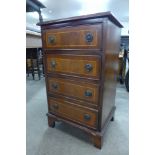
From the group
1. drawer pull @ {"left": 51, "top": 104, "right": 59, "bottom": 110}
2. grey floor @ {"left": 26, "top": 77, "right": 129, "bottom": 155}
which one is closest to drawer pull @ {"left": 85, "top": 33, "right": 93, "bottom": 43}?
drawer pull @ {"left": 51, "top": 104, "right": 59, "bottom": 110}

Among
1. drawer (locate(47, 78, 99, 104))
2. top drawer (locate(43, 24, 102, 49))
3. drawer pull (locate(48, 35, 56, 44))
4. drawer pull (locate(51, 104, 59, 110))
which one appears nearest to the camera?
top drawer (locate(43, 24, 102, 49))

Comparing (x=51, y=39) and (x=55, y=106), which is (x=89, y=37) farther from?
(x=55, y=106)

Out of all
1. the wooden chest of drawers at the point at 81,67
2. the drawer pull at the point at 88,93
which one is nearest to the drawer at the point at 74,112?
the wooden chest of drawers at the point at 81,67

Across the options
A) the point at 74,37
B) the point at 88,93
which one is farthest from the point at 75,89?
the point at 74,37

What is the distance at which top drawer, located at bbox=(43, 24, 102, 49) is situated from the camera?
994mm

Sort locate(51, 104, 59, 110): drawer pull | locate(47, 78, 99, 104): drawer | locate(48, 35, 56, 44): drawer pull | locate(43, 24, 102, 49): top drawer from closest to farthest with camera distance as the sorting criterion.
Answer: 1. locate(43, 24, 102, 49): top drawer
2. locate(47, 78, 99, 104): drawer
3. locate(48, 35, 56, 44): drawer pull
4. locate(51, 104, 59, 110): drawer pull

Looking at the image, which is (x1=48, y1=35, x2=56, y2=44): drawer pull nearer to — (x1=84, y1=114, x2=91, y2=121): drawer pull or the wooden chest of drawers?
the wooden chest of drawers

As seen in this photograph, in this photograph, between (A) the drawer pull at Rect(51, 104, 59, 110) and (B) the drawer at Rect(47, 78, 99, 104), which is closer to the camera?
(B) the drawer at Rect(47, 78, 99, 104)

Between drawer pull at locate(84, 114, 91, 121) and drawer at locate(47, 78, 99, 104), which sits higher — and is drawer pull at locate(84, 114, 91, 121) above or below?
below

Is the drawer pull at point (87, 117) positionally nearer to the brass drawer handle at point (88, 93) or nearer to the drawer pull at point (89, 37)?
the brass drawer handle at point (88, 93)

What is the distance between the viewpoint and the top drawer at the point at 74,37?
99 cm

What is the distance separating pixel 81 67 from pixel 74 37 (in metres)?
0.24

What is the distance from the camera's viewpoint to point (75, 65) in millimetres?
1159
